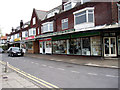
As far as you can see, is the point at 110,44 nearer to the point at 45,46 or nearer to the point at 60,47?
the point at 60,47

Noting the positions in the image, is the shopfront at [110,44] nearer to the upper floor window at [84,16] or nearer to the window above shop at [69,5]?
the upper floor window at [84,16]

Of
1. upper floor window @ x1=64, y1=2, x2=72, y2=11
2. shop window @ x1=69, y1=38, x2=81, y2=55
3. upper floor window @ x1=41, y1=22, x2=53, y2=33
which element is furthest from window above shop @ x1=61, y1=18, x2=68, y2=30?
upper floor window @ x1=41, y1=22, x2=53, y2=33

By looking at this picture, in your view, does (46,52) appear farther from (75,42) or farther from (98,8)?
(98,8)

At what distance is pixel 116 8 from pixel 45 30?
14.7 meters

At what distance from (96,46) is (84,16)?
4646 mm

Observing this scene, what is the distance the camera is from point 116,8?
565 inches

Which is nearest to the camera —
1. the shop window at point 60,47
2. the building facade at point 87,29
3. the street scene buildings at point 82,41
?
the street scene buildings at point 82,41

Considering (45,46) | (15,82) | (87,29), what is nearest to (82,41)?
(87,29)

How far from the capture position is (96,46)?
15047 mm

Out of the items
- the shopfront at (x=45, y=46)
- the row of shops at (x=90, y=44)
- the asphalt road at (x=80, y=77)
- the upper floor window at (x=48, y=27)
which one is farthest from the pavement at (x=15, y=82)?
the upper floor window at (x=48, y=27)

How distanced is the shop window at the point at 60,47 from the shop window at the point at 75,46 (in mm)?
1540

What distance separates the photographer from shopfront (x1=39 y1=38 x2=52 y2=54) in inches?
928

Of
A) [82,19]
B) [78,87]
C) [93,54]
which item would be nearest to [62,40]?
[82,19]

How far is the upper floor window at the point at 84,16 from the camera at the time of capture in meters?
15.9
